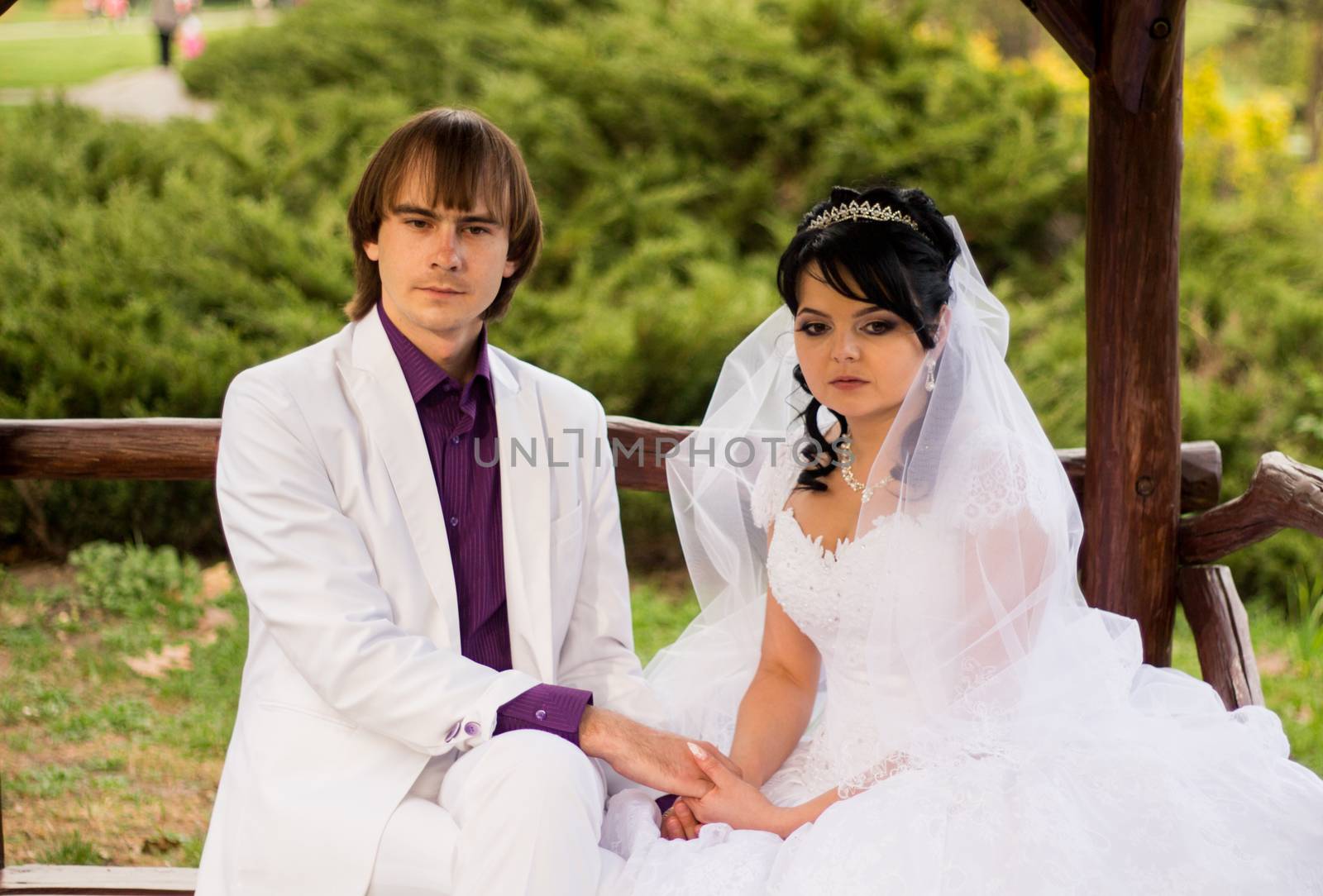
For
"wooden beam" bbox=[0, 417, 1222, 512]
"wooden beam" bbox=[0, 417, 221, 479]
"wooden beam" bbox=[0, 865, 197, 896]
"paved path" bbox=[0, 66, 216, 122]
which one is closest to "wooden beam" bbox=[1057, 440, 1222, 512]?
"wooden beam" bbox=[0, 417, 1222, 512]

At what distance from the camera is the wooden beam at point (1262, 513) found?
10.1 ft

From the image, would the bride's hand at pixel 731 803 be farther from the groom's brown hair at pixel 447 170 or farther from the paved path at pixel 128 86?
the paved path at pixel 128 86

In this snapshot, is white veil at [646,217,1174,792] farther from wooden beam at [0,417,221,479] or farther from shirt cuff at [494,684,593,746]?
wooden beam at [0,417,221,479]

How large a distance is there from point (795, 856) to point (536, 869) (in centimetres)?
46

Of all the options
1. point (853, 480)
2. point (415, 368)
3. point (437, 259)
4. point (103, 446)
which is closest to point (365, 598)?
point (415, 368)

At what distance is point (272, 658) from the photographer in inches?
105

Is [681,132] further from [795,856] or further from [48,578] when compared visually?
[795,856]

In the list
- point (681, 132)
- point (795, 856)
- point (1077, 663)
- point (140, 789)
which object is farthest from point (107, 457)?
point (681, 132)

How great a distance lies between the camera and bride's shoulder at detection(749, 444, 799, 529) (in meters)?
2.93

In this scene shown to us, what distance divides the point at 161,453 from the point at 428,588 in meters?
1.36

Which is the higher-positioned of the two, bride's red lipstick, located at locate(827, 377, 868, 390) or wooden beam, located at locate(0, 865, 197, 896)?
bride's red lipstick, located at locate(827, 377, 868, 390)

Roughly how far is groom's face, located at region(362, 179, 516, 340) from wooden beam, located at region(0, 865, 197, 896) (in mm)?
1585

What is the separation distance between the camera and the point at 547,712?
2.52 meters

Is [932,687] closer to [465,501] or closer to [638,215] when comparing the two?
[465,501]
